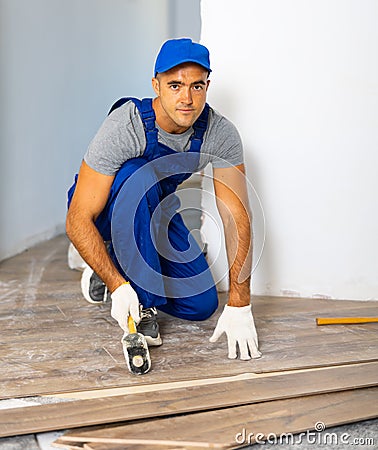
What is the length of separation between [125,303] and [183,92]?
2.12ft

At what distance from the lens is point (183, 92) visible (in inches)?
80.7

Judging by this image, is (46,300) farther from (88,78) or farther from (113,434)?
(88,78)

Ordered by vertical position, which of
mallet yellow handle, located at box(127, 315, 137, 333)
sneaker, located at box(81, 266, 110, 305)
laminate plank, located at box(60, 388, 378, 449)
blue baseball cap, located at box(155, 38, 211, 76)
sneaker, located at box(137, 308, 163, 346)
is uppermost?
blue baseball cap, located at box(155, 38, 211, 76)

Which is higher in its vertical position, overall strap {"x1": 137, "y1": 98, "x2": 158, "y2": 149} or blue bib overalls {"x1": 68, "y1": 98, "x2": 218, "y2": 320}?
overall strap {"x1": 137, "y1": 98, "x2": 158, "y2": 149}

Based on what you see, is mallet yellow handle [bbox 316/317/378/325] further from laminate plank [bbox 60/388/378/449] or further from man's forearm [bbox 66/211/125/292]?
man's forearm [bbox 66/211/125/292]

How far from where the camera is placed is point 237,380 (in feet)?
6.16

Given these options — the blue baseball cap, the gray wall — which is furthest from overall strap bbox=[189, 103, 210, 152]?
the gray wall

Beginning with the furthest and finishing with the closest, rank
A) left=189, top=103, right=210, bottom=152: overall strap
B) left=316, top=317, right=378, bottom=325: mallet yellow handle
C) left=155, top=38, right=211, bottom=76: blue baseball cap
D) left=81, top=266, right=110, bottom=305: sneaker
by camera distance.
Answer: left=81, top=266, right=110, bottom=305: sneaker < left=316, top=317, right=378, bottom=325: mallet yellow handle < left=189, top=103, right=210, bottom=152: overall strap < left=155, top=38, right=211, bottom=76: blue baseball cap

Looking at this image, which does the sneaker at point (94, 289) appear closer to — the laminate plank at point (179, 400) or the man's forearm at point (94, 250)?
the man's forearm at point (94, 250)

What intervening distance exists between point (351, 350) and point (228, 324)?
0.39 meters

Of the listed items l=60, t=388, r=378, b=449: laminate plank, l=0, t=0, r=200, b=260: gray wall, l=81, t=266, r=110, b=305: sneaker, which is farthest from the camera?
l=0, t=0, r=200, b=260: gray wall

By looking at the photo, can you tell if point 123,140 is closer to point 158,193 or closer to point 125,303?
point 158,193

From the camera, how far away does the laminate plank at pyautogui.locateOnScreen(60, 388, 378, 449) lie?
5.11 ft

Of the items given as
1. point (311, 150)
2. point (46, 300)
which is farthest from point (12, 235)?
point (311, 150)
